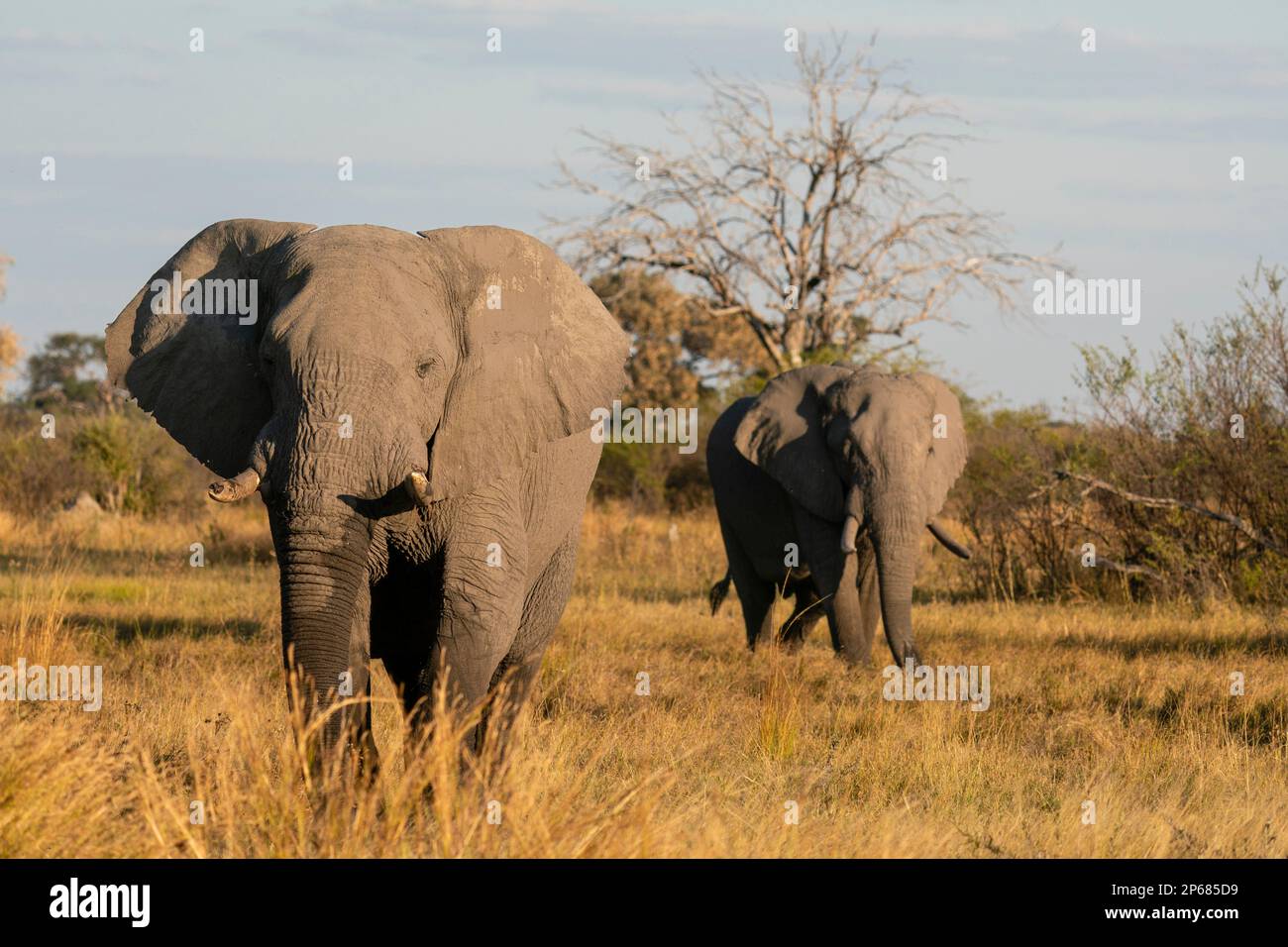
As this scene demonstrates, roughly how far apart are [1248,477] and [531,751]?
9180 millimetres

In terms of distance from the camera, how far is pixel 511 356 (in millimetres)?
7004

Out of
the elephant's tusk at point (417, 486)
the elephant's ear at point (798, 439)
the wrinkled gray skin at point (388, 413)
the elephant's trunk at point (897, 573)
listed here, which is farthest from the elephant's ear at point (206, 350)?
the elephant's ear at point (798, 439)

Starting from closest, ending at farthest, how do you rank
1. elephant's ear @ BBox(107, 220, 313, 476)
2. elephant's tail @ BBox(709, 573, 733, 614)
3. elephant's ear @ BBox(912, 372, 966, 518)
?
elephant's ear @ BBox(107, 220, 313, 476)
elephant's ear @ BBox(912, 372, 966, 518)
elephant's tail @ BBox(709, 573, 733, 614)

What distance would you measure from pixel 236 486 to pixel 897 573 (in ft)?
23.3

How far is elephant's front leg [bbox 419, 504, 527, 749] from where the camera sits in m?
6.76

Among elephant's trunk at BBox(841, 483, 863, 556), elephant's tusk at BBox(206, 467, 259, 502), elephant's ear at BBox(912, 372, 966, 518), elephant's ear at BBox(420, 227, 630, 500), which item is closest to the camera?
elephant's tusk at BBox(206, 467, 259, 502)

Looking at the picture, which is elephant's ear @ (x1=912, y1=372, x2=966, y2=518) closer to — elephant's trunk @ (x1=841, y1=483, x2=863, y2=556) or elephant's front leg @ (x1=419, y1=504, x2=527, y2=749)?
elephant's trunk @ (x1=841, y1=483, x2=863, y2=556)

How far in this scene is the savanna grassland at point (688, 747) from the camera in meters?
5.45

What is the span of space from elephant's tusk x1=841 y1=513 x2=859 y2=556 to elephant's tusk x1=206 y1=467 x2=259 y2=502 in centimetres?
695

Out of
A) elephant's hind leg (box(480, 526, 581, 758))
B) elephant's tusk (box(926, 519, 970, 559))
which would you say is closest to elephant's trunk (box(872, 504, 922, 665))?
elephant's tusk (box(926, 519, 970, 559))

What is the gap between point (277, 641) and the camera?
11836mm

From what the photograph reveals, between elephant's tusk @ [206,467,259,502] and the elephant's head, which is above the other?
elephant's tusk @ [206,467,259,502]
